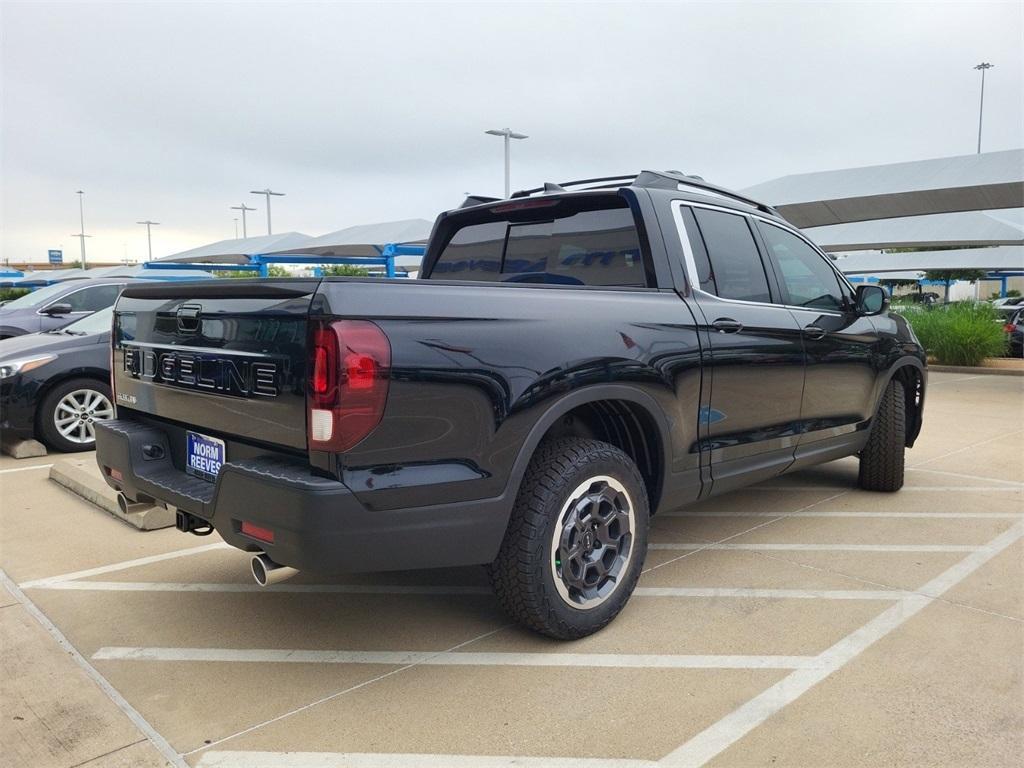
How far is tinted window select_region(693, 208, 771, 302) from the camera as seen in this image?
3959mm

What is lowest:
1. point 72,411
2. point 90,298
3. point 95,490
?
point 95,490

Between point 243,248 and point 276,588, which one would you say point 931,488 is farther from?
point 243,248

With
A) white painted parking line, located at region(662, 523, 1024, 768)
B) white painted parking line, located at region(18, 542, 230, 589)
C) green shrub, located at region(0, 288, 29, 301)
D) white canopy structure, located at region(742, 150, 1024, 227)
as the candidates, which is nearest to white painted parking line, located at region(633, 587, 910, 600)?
white painted parking line, located at region(662, 523, 1024, 768)

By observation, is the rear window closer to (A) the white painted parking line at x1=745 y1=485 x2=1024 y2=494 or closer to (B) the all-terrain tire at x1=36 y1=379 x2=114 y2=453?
(A) the white painted parking line at x1=745 y1=485 x2=1024 y2=494

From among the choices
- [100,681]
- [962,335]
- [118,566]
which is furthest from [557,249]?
[962,335]

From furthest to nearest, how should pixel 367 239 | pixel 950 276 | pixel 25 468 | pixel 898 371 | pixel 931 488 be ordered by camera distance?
1. pixel 950 276
2. pixel 367 239
3. pixel 25 468
4. pixel 931 488
5. pixel 898 371

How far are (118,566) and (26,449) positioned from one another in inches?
143

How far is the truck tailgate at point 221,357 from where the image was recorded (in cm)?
258

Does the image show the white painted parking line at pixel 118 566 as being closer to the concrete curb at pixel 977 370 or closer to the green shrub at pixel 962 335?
the green shrub at pixel 962 335

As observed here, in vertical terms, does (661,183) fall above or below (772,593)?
above

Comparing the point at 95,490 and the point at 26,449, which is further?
the point at 26,449

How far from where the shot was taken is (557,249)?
13.1 feet

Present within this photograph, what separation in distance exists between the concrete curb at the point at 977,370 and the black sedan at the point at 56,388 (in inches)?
521

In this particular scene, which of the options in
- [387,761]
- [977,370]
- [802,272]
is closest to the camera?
[387,761]
